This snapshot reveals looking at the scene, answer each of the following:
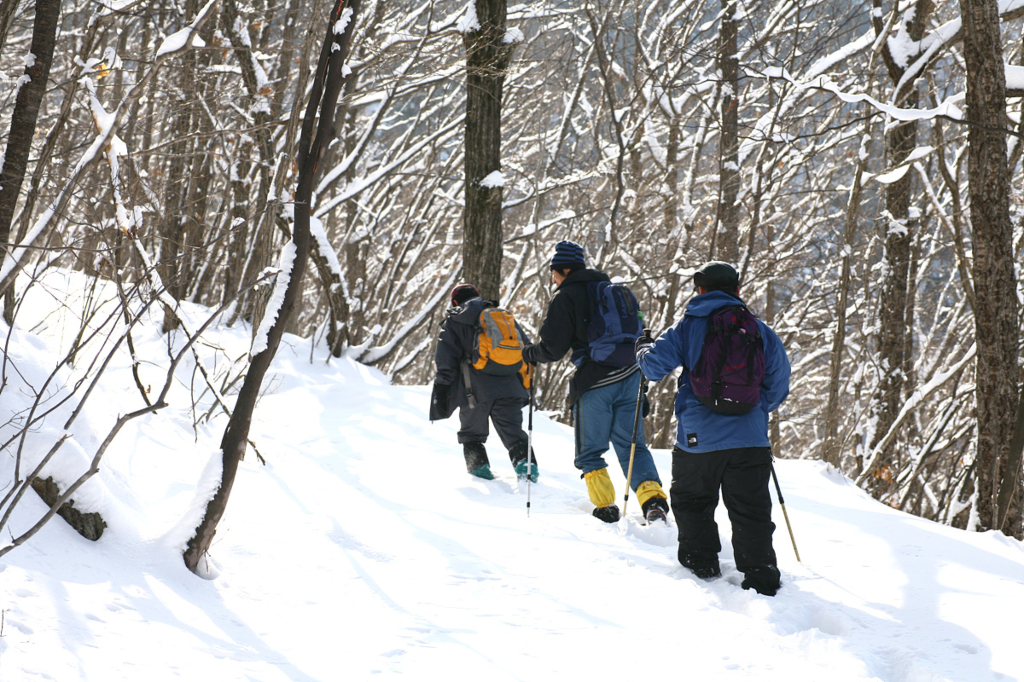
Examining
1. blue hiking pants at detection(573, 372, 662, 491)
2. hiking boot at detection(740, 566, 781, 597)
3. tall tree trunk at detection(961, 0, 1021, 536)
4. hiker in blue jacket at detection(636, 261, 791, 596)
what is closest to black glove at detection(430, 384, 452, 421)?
blue hiking pants at detection(573, 372, 662, 491)

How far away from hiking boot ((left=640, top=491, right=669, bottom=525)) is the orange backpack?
5.24 ft

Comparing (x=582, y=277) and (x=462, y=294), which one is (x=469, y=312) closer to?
(x=462, y=294)

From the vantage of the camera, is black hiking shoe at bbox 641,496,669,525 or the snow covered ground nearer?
the snow covered ground

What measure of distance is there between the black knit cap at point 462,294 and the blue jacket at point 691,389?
229 cm

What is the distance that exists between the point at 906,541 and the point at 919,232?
645 centimetres

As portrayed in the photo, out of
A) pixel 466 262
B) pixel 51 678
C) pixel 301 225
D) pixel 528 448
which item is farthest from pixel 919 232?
pixel 51 678

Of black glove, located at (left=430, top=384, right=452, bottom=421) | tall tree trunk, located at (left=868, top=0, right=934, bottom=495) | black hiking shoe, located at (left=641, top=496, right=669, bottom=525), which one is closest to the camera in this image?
black hiking shoe, located at (left=641, top=496, right=669, bottom=525)

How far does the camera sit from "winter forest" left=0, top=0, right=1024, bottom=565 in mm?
3871

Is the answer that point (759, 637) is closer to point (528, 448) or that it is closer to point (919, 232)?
point (528, 448)

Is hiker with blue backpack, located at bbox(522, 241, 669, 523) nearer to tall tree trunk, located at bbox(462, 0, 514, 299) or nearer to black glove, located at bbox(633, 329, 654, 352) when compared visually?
black glove, located at bbox(633, 329, 654, 352)

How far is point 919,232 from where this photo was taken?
9164 mm

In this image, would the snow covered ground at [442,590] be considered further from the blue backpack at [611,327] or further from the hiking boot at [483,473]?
the blue backpack at [611,327]

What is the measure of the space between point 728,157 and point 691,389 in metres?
7.48

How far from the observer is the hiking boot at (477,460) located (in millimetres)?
5578
